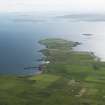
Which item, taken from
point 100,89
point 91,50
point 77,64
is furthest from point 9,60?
point 100,89

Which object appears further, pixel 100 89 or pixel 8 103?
pixel 100 89

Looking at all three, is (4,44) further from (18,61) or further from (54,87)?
(54,87)

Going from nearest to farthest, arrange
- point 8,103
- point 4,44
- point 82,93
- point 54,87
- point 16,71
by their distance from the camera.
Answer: point 8,103, point 82,93, point 54,87, point 16,71, point 4,44

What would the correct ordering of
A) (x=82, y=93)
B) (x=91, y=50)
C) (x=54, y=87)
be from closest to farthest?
(x=82, y=93) → (x=54, y=87) → (x=91, y=50)

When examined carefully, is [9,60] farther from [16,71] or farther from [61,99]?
[61,99]

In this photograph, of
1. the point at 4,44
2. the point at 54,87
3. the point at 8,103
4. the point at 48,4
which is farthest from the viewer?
the point at 48,4

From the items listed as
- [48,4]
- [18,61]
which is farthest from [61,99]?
[48,4]
